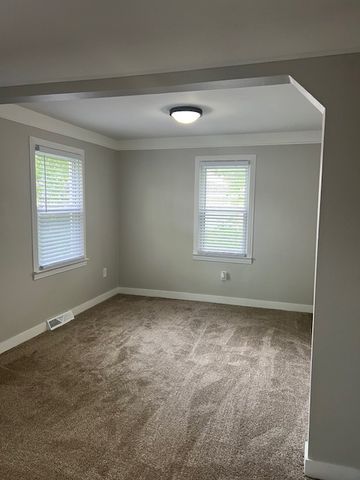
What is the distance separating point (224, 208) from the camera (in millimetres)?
5133

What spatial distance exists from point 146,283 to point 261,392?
3.09 meters

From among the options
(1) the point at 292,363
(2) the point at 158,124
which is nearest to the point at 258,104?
(2) the point at 158,124

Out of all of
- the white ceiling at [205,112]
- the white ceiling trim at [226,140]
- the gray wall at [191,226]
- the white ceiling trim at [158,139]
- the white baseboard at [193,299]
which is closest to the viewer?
the white ceiling at [205,112]

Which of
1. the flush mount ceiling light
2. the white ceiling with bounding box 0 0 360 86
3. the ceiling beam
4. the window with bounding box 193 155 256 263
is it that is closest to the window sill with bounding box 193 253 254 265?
the window with bounding box 193 155 256 263

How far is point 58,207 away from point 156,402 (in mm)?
2628

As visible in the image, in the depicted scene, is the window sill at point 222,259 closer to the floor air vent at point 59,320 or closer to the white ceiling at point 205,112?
the white ceiling at point 205,112

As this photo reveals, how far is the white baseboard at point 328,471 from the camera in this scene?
1942 millimetres

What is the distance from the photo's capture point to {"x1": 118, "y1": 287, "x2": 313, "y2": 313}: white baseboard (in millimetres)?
4974

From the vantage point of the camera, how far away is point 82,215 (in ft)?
15.6

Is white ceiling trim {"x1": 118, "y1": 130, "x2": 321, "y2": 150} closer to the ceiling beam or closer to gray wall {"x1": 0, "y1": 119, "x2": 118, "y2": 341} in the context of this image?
gray wall {"x1": 0, "y1": 119, "x2": 118, "y2": 341}

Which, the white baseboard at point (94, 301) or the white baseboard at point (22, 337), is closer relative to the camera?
the white baseboard at point (22, 337)

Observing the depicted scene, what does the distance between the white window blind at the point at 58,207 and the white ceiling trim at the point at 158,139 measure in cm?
28

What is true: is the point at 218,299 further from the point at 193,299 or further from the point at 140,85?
the point at 140,85

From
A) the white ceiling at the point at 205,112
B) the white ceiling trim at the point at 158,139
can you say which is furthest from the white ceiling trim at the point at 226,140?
the white ceiling at the point at 205,112
